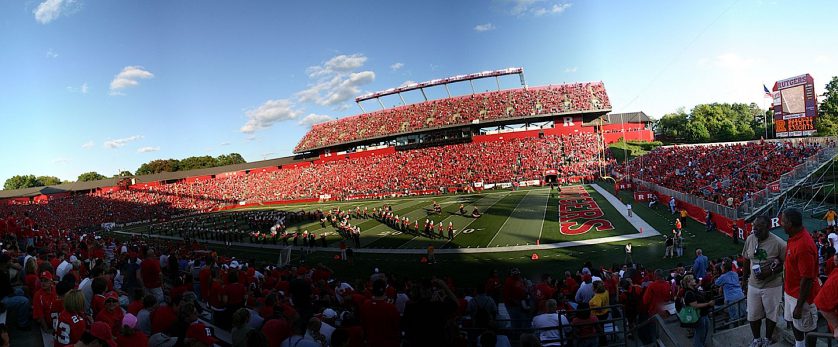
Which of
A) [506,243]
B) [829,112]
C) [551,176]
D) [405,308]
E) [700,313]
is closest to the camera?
[405,308]

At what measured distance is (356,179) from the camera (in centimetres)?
6062

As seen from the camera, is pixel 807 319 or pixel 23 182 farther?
pixel 23 182

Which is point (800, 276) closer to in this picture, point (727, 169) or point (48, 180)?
point (727, 169)

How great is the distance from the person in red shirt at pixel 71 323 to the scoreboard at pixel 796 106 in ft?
117

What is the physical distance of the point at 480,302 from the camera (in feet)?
23.6

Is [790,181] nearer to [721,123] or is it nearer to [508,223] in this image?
[508,223]

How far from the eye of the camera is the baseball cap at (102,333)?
15.7 ft

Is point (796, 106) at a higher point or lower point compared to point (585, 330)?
higher

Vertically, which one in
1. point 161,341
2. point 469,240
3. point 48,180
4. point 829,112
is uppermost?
point 48,180

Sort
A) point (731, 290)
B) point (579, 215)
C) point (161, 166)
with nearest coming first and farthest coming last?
point (731, 290)
point (579, 215)
point (161, 166)

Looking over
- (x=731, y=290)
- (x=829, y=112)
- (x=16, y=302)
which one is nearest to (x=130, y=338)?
(x=16, y=302)

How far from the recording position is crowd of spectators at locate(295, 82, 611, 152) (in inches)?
2522

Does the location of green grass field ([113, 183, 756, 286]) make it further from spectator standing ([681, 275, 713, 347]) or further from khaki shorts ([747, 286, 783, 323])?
khaki shorts ([747, 286, 783, 323])

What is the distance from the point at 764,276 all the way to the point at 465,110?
64.8 meters
